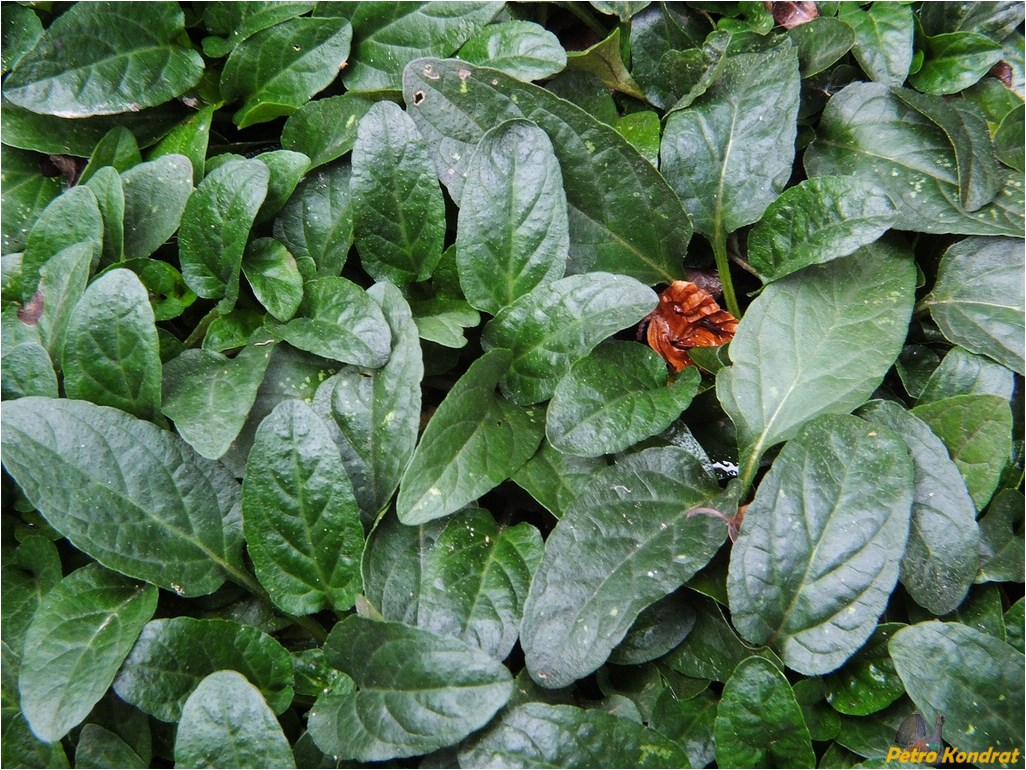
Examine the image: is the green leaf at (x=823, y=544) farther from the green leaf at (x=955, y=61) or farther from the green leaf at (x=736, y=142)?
the green leaf at (x=955, y=61)

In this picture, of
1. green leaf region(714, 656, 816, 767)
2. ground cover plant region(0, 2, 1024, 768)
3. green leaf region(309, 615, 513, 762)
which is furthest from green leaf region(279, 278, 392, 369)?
green leaf region(714, 656, 816, 767)

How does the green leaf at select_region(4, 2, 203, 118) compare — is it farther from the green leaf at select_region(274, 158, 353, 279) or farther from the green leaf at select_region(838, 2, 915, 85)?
the green leaf at select_region(838, 2, 915, 85)

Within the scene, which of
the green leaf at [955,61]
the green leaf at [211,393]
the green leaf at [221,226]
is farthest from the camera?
the green leaf at [955,61]

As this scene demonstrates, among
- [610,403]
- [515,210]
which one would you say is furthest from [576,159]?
[610,403]

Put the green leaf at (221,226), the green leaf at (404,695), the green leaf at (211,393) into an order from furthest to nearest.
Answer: the green leaf at (221,226) → the green leaf at (211,393) → the green leaf at (404,695)

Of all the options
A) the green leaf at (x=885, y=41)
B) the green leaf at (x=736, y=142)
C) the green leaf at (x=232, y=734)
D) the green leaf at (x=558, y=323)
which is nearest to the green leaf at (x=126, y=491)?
the green leaf at (x=232, y=734)
